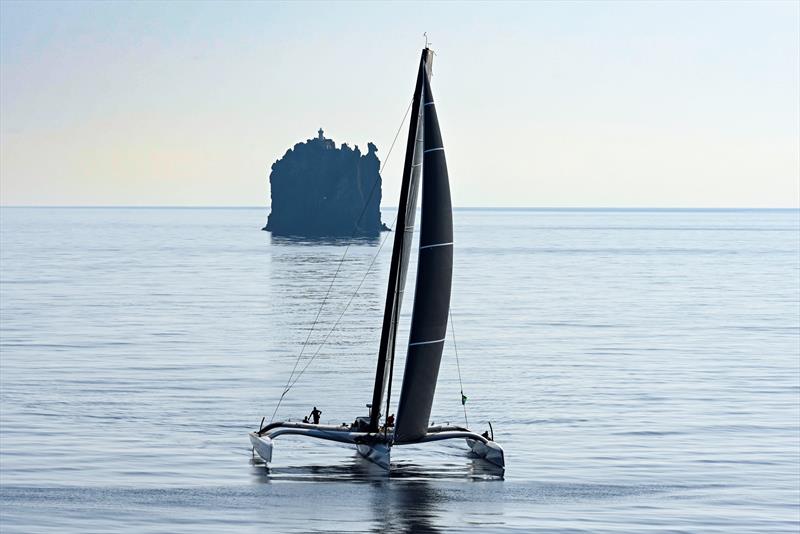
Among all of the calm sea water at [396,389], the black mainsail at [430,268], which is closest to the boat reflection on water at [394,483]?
the calm sea water at [396,389]

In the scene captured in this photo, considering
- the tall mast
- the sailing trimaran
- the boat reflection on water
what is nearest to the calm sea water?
the boat reflection on water

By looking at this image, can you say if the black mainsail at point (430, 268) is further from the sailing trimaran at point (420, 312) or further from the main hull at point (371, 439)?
the main hull at point (371, 439)

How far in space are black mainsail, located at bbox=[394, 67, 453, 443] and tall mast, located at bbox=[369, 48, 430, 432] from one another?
1.31 m

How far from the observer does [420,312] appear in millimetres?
34750

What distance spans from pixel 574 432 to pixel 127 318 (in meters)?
44.0

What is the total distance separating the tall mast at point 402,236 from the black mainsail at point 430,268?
4.30ft

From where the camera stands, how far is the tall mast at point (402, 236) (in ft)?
119

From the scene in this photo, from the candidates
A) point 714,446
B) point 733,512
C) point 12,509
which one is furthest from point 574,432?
point 12,509

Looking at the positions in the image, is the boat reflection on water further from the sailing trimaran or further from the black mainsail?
the black mainsail

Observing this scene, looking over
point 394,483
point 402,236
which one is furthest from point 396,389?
point 394,483

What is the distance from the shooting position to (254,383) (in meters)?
54.6

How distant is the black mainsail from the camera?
113 feet

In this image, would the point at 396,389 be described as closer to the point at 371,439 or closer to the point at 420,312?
the point at 371,439

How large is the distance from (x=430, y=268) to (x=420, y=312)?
4.17ft
